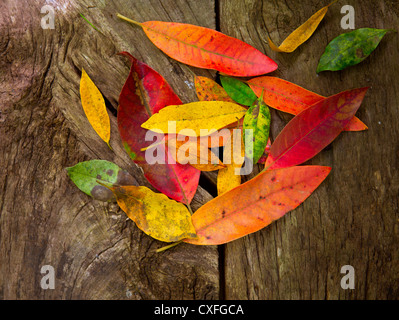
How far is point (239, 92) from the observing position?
74 centimetres

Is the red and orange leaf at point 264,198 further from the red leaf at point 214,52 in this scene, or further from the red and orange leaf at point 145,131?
the red leaf at point 214,52

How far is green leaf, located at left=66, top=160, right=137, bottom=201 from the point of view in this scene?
2.37ft

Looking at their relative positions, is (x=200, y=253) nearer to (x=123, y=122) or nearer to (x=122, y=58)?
(x=123, y=122)

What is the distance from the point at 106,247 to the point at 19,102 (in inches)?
15.3

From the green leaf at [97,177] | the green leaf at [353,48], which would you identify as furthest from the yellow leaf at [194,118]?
the green leaf at [353,48]

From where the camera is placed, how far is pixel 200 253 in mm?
747

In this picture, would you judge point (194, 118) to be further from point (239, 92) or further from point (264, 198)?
point (264, 198)

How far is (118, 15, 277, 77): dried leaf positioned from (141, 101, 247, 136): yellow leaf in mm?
84

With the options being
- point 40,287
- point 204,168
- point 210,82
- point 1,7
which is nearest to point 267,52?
point 210,82

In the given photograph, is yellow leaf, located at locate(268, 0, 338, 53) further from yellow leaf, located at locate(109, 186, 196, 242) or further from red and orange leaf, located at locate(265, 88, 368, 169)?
yellow leaf, located at locate(109, 186, 196, 242)

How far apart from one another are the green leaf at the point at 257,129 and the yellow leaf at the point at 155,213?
19 centimetres

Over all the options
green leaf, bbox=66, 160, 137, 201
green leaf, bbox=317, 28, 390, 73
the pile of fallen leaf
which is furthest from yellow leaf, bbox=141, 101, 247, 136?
green leaf, bbox=317, 28, 390, 73

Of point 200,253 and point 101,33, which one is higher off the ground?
point 101,33

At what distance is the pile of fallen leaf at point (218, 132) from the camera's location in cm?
69
